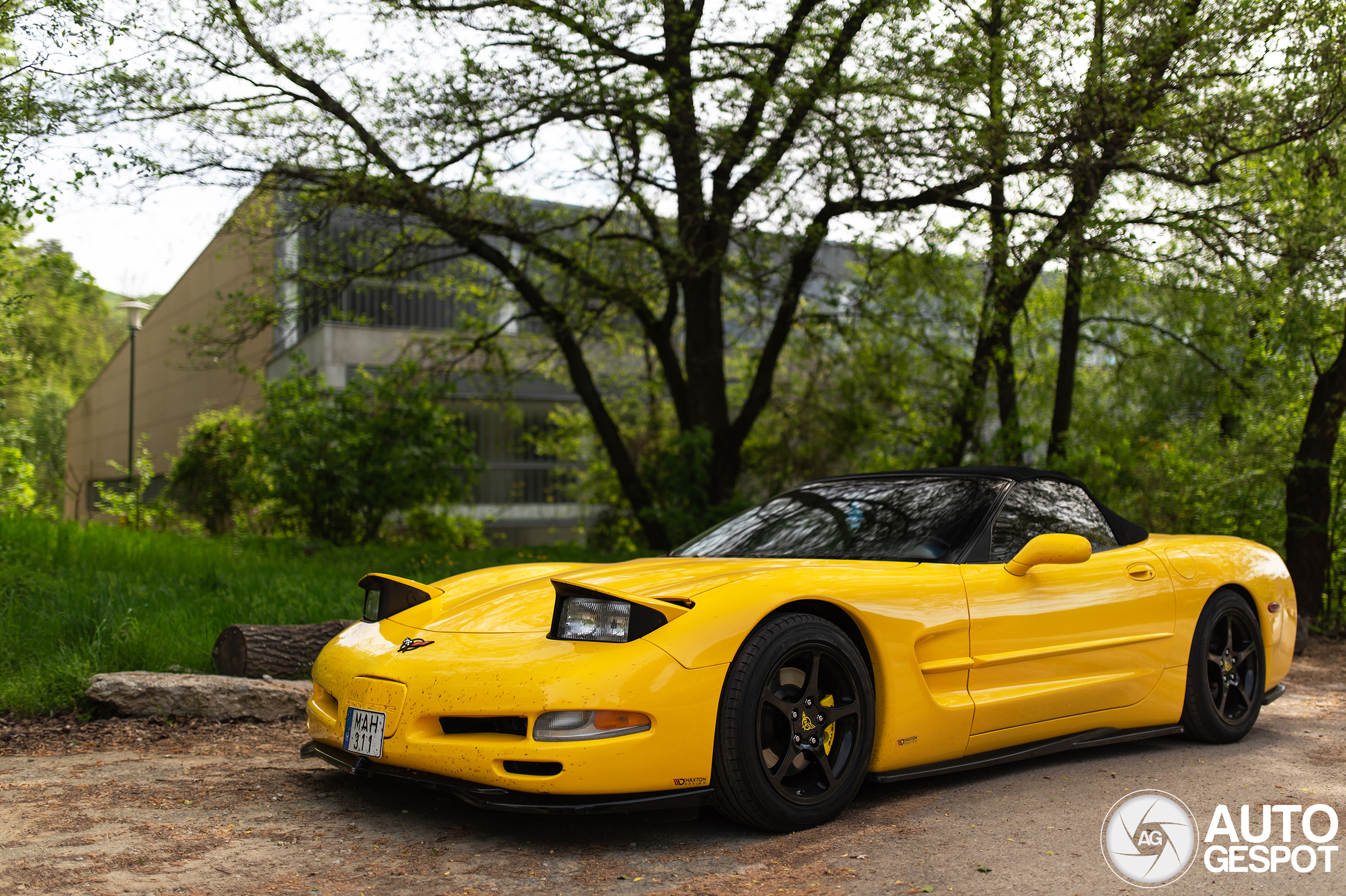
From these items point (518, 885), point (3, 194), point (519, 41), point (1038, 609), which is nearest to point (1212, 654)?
point (1038, 609)

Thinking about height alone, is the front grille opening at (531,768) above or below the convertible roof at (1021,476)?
below

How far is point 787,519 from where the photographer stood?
185 inches

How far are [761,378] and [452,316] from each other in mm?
11242

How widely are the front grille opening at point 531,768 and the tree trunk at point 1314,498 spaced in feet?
27.3

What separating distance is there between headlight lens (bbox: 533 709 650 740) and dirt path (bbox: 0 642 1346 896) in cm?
39

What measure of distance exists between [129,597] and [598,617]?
15.5ft

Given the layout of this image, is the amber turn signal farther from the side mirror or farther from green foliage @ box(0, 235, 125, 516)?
green foliage @ box(0, 235, 125, 516)

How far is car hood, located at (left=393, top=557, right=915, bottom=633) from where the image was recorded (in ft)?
11.4

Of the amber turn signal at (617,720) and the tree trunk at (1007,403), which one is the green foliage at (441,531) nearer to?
the tree trunk at (1007,403)

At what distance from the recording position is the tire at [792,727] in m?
3.18

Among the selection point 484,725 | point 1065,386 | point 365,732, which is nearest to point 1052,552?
point 484,725

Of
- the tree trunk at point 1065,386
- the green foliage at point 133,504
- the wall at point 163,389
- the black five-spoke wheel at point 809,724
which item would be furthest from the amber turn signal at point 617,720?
the green foliage at point 133,504

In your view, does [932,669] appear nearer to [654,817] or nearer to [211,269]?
[654,817]

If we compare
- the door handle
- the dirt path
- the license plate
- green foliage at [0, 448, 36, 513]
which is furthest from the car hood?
green foliage at [0, 448, 36, 513]
